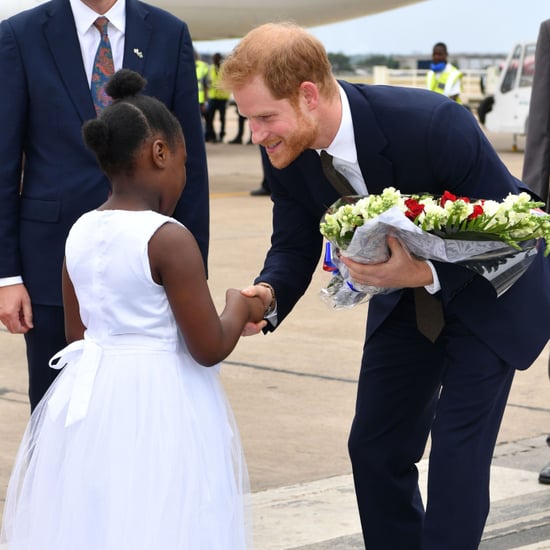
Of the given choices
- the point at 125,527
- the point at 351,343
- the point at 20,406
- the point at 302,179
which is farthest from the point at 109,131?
the point at 351,343

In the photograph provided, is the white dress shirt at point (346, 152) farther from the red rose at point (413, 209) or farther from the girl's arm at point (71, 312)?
the girl's arm at point (71, 312)

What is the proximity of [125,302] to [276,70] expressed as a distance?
26.8 inches

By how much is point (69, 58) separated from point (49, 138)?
25 centimetres

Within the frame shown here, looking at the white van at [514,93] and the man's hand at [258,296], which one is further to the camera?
the white van at [514,93]

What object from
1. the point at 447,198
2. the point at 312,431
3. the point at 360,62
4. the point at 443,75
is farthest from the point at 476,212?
the point at 360,62

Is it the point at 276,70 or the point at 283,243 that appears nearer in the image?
the point at 276,70

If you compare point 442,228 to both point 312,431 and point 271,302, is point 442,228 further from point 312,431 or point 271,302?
point 312,431

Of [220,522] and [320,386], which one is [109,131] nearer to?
[220,522]

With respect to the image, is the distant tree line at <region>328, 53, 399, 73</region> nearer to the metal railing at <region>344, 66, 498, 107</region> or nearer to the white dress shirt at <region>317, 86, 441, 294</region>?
the metal railing at <region>344, 66, 498, 107</region>

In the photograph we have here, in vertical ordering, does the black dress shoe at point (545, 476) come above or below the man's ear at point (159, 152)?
below

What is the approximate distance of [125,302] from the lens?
297 centimetres

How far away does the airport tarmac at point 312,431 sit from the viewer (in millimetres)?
4355

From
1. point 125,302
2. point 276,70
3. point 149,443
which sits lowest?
point 149,443

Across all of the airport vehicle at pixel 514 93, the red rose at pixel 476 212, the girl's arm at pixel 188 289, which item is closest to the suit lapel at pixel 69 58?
the girl's arm at pixel 188 289
